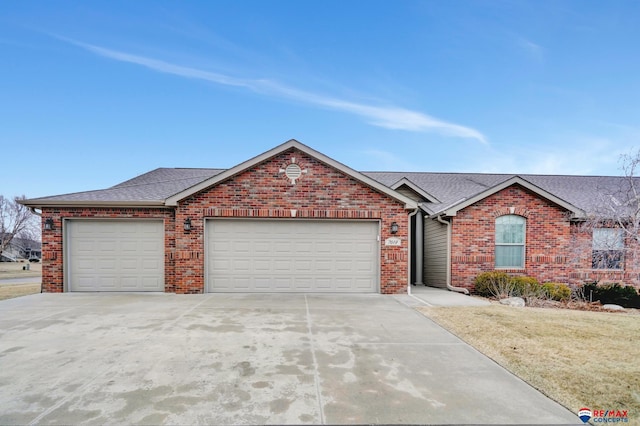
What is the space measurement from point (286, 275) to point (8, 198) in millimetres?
47381

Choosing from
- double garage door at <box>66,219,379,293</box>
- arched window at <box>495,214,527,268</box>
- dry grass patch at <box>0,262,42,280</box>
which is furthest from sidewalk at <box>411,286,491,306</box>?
dry grass patch at <box>0,262,42,280</box>

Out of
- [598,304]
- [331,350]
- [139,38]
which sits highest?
[139,38]

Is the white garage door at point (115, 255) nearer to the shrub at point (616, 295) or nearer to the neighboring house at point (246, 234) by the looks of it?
the neighboring house at point (246, 234)

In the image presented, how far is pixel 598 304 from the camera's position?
1017 cm

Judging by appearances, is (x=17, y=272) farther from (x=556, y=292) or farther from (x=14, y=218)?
(x=556, y=292)

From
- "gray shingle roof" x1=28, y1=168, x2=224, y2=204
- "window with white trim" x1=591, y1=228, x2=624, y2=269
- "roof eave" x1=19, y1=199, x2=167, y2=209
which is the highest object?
"gray shingle roof" x1=28, y1=168, x2=224, y2=204

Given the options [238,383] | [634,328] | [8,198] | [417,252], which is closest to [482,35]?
[417,252]

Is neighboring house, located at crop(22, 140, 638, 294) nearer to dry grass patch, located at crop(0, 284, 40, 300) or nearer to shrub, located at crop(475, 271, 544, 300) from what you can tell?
dry grass patch, located at crop(0, 284, 40, 300)

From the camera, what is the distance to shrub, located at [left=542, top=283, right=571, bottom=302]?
10367 mm

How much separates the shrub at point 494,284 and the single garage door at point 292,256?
3.82m

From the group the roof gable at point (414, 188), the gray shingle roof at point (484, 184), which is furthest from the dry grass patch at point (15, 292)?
the gray shingle roof at point (484, 184)

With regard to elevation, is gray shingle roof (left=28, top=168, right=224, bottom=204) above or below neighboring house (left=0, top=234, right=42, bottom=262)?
above

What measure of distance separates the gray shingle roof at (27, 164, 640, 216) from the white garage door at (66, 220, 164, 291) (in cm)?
92

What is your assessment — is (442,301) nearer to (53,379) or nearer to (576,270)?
(576,270)
